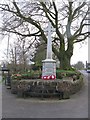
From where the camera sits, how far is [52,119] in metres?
8.74

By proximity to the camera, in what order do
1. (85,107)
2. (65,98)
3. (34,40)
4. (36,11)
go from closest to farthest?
(85,107) < (65,98) < (36,11) < (34,40)

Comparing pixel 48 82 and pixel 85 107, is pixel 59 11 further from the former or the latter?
pixel 85 107

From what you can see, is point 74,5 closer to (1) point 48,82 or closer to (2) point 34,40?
(2) point 34,40

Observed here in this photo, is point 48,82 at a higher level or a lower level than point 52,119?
higher

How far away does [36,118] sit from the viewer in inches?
353

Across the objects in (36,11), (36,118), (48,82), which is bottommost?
(36,118)

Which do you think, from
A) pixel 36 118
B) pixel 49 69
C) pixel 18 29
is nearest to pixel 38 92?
pixel 49 69

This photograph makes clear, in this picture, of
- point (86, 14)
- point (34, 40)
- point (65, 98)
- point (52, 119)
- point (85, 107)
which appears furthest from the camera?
point (34, 40)

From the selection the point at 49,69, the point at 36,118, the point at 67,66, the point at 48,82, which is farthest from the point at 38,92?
the point at 67,66

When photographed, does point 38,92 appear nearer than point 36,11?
Yes

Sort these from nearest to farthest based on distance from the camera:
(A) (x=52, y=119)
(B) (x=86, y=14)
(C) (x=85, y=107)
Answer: (A) (x=52, y=119)
(C) (x=85, y=107)
(B) (x=86, y=14)

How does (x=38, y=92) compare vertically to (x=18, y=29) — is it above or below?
below

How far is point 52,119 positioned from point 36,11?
17358 mm

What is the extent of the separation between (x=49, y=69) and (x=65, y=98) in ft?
12.7
